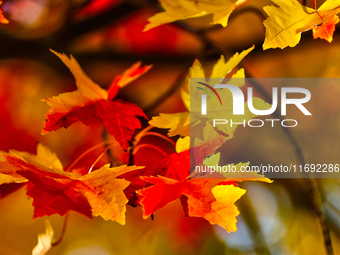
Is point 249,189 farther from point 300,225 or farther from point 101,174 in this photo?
point 101,174

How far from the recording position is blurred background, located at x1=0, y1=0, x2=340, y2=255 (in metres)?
0.71

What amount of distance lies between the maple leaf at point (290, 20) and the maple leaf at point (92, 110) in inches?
6.2

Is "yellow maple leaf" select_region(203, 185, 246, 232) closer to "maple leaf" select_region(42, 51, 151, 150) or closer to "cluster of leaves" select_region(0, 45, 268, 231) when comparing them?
"cluster of leaves" select_region(0, 45, 268, 231)

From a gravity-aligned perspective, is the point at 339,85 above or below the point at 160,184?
above

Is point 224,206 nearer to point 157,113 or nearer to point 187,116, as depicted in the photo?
point 187,116

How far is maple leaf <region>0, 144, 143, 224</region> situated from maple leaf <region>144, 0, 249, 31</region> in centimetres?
16

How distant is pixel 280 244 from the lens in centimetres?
79

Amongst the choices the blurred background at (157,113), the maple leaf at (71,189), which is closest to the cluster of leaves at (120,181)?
the maple leaf at (71,189)

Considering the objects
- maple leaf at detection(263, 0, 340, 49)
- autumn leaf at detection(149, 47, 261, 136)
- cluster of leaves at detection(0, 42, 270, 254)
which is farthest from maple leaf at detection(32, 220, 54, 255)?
maple leaf at detection(263, 0, 340, 49)

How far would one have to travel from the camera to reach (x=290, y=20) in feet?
0.79

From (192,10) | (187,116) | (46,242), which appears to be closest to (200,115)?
(187,116)

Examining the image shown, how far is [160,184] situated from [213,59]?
1.50ft

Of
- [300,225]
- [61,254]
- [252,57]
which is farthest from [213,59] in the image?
[61,254]

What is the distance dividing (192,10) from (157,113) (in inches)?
17.7
